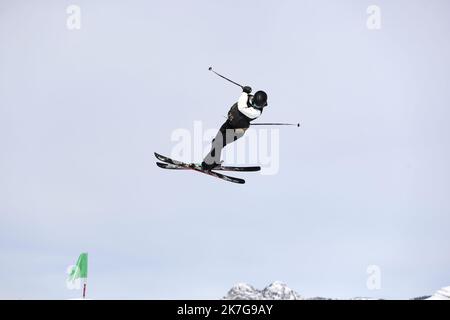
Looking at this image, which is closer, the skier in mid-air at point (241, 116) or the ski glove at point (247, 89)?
the skier in mid-air at point (241, 116)

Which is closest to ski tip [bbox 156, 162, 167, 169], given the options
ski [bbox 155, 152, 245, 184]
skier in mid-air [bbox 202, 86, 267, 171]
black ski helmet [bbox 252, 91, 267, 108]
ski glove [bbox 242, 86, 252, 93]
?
ski [bbox 155, 152, 245, 184]

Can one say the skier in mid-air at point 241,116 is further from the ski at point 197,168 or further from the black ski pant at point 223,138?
the ski at point 197,168

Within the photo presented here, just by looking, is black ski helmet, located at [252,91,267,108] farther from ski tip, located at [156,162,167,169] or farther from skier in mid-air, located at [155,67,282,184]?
→ ski tip, located at [156,162,167,169]

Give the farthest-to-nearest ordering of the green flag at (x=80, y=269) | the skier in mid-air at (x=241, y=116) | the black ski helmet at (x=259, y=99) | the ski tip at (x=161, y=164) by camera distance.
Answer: the green flag at (x=80, y=269)
the ski tip at (x=161, y=164)
the skier in mid-air at (x=241, y=116)
the black ski helmet at (x=259, y=99)

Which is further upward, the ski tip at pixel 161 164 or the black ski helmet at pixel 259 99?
the black ski helmet at pixel 259 99

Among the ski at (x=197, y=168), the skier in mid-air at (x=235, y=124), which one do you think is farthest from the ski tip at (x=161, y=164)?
the skier in mid-air at (x=235, y=124)

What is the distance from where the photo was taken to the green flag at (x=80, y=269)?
30.8 metres

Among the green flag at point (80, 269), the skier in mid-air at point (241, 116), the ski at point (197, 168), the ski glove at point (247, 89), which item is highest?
the ski glove at point (247, 89)

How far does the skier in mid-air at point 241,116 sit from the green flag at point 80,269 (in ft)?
45.3

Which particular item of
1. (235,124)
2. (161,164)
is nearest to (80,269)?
(161,164)
